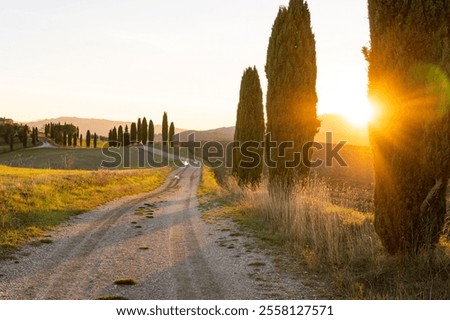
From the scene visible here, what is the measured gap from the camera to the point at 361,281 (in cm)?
619

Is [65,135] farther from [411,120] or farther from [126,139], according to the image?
[411,120]

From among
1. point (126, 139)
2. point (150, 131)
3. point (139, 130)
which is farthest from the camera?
point (139, 130)

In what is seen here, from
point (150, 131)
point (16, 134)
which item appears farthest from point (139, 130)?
point (16, 134)

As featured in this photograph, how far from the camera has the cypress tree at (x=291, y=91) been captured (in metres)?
16.8

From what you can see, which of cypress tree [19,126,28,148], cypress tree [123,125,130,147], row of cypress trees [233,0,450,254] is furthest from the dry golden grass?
cypress tree [19,126,28,148]

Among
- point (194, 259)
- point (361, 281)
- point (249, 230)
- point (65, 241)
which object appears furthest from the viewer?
point (249, 230)

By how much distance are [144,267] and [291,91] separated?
1173cm

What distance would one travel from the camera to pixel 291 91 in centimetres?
1717

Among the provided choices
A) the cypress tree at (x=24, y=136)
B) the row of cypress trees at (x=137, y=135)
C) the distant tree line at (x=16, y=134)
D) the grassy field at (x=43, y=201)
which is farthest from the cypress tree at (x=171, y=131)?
the grassy field at (x=43, y=201)

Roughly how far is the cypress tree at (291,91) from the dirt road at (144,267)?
239 inches
